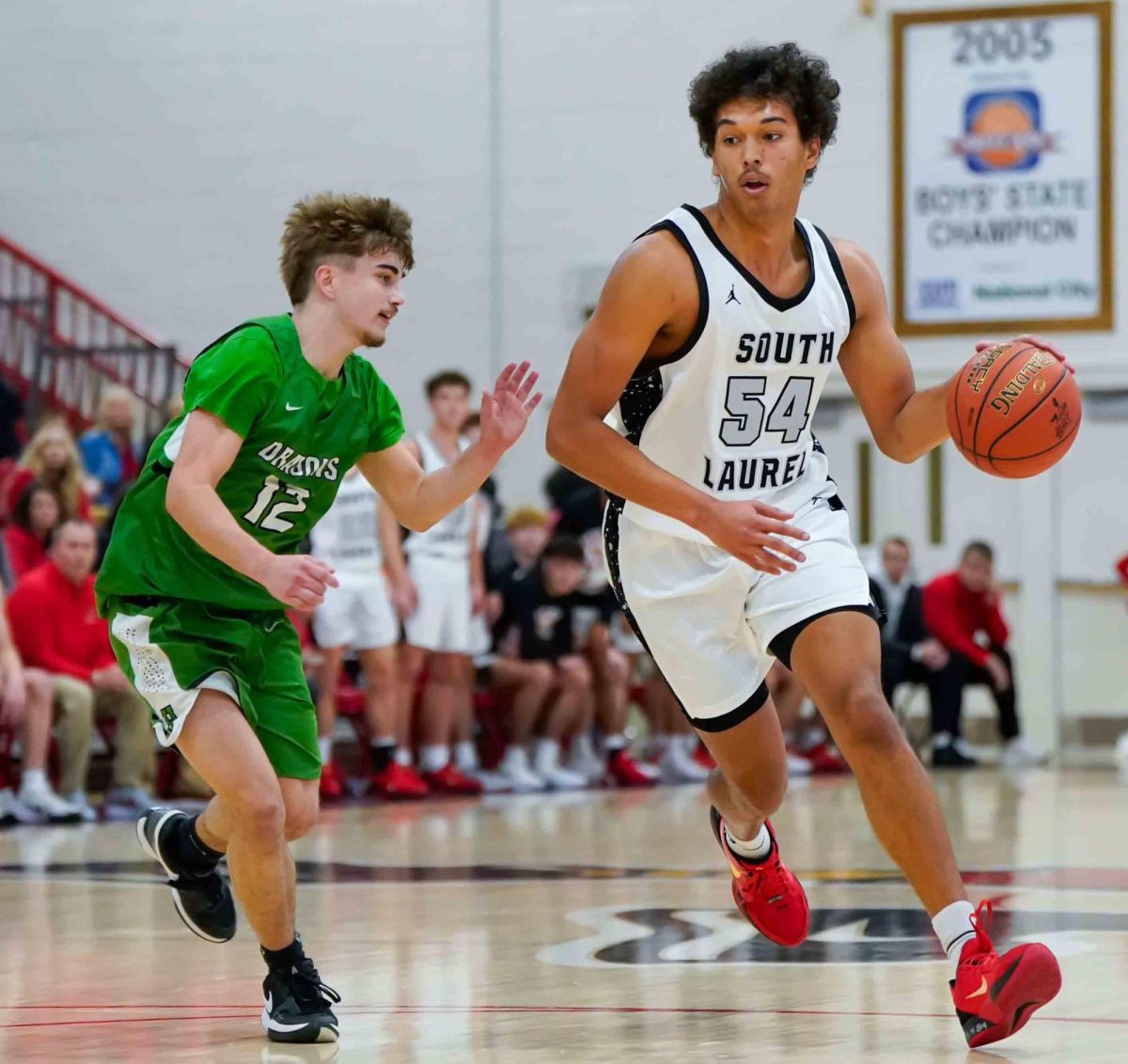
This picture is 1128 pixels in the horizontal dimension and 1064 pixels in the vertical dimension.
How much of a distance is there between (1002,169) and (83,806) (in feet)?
28.6

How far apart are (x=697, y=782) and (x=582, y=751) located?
0.66 metres

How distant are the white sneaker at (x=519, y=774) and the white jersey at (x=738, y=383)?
642 cm

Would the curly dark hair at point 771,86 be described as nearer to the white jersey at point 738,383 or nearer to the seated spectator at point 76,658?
the white jersey at point 738,383

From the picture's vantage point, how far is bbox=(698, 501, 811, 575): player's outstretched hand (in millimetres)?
3777

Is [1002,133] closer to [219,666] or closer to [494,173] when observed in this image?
[494,173]

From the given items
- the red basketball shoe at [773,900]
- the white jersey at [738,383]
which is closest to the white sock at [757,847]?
the red basketball shoe at [773,900]

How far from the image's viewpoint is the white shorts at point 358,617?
9.72m

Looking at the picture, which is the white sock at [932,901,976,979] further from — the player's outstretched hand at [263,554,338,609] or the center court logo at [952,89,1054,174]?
the center court logo at [952,89,1054,174]

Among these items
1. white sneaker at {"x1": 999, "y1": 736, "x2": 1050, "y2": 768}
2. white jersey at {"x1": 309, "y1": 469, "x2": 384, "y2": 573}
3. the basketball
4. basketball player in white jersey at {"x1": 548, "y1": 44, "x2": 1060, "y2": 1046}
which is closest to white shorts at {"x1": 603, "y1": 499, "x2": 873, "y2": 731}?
basketball player in white jersey at {"x1": 548, "y1": 44, "x2": 1060, "y2": 1046}

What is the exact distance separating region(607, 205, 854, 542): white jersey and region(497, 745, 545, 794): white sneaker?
21.1ft

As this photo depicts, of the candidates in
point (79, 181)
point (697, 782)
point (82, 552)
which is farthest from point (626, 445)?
point (79, 181)

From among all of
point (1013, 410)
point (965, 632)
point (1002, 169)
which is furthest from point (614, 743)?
point (1013, 410)

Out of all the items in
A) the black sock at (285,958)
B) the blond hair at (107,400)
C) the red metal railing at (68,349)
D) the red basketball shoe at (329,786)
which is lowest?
the red basketball shoe at (329,786)

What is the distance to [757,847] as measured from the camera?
4684mm
